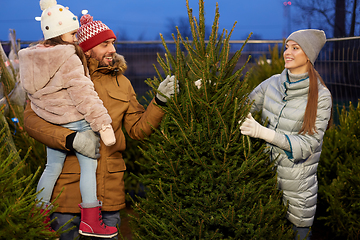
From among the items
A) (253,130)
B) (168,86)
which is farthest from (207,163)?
(168,86)

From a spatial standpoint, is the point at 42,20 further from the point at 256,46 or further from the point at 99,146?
the point at 256,46

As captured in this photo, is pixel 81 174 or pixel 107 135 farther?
pixel 81 174

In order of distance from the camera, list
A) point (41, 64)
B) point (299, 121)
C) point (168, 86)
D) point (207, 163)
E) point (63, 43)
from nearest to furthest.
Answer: point (207, 163), point (168, 86), point (41, 64), point (63, 43), point (299, 121)

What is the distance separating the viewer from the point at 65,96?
2406mm

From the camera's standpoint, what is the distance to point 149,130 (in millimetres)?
2598

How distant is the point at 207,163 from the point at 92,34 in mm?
1428

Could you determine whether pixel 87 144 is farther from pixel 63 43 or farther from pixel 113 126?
pixel 63 43

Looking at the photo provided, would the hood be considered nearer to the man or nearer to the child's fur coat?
the child's fur coat

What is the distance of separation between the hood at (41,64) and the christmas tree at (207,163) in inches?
34.0

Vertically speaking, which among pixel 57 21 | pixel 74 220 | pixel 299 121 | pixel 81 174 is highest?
pixel 57 21

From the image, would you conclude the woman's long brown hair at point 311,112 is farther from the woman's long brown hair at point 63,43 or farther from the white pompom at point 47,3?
the white pompom at point 47,3

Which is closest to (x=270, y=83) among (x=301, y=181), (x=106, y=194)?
(x=301, y=181)

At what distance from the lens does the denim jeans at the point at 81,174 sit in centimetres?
245

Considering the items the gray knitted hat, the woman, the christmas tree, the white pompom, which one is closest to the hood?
the white pompom
